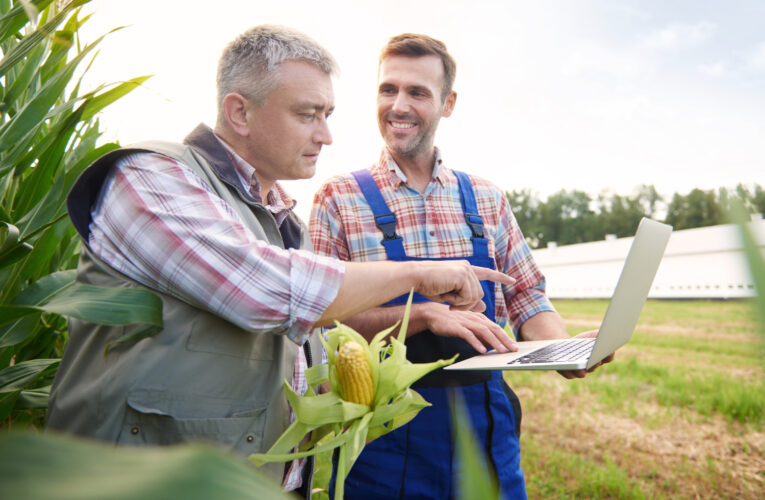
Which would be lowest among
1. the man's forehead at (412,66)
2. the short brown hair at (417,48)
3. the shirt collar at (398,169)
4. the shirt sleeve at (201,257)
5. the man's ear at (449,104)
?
the shirt sleeve at (201,257)

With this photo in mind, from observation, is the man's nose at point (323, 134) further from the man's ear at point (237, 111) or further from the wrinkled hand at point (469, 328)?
the wrinkled hand at point (469, 328)

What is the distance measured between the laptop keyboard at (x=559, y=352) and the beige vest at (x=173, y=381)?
495 millimetres

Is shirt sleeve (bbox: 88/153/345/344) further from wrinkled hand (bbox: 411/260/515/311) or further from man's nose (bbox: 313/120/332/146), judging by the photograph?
man's nose (bbox: 313/120/332/146)

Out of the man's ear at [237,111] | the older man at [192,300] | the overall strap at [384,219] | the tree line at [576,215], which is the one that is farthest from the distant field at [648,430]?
the tree line at [576,215]

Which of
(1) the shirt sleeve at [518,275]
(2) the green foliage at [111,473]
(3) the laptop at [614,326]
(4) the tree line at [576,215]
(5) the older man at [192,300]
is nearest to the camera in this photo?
(2) the green foliage at [111,473]

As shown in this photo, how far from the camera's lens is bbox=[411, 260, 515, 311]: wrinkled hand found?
1018mm

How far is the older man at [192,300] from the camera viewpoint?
0.86m

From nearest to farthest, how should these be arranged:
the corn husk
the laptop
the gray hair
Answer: the corn husk
the laptop
the gray hair

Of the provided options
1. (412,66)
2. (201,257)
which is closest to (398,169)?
(412,66)

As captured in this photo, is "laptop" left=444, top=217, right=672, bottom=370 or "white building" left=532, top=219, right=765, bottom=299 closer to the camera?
"laptop" left=444, top=217, right=672, bottom=370

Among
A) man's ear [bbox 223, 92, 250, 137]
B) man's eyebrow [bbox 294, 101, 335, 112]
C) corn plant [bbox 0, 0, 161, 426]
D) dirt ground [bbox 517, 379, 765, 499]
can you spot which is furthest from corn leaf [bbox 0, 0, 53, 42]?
dirt ground [bbox 517, 379, 765, 499]

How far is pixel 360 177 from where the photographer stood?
1698 mm

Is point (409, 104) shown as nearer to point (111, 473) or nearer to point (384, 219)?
point (384, 219)

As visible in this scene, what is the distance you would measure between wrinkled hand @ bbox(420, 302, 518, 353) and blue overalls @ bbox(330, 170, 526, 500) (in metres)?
0.18
